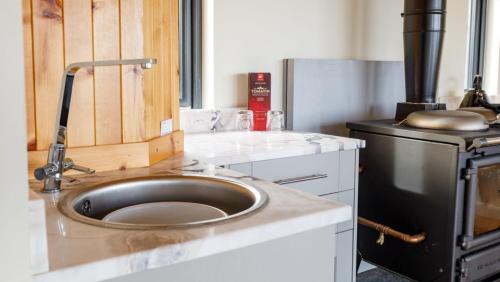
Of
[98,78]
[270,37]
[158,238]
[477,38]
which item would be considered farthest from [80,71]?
[477,38]

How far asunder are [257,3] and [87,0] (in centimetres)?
121

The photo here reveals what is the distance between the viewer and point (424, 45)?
257 cm

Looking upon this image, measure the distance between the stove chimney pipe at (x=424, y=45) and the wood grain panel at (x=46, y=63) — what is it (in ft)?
6.06

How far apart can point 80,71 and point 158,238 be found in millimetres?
717

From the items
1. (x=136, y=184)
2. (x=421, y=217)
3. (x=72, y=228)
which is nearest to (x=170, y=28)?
(x=136, y=184)

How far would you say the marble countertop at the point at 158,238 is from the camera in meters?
0.74

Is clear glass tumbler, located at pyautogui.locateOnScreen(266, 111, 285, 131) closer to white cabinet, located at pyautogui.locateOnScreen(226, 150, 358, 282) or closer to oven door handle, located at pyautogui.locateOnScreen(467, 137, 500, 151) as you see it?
white cabinet, located at pyautogui.locateOnScreen(226, 150, 358, 282)

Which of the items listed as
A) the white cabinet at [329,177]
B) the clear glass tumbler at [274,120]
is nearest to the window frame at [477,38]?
the clear glass tumbler at [274,120]

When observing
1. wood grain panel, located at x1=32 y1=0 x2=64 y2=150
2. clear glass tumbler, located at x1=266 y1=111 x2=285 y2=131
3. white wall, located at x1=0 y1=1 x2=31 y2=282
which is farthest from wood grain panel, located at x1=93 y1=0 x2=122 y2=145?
clear glass tumbler, located at x1=266 y1=111 x2=285 y2=131

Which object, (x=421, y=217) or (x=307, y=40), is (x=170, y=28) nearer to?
(x=307, y=40)

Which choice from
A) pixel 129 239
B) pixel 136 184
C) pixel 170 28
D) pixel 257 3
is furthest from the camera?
pixel 257 3

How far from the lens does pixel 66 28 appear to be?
134cm

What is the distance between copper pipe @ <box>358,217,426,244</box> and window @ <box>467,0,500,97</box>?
1737mm

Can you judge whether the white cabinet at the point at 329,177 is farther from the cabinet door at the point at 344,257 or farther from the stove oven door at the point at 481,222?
the stove oven door at the point at 481,222
